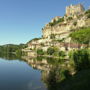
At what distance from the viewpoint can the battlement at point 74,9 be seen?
184 m

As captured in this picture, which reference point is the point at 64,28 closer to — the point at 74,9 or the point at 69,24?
the point at 69,24

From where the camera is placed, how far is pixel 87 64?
41875 millimetres

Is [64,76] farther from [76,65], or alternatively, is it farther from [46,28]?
[46,28]

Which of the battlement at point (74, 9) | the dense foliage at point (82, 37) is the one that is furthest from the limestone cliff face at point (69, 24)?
the dense foliage at point (82, 37)

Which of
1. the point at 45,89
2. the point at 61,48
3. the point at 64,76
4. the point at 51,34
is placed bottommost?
the point at 45,89

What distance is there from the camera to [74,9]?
615ft

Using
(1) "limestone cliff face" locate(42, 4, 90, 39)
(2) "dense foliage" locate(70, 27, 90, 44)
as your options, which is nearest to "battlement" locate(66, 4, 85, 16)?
(1) "limestone cliff face" locate(42, 4, 90, 39)

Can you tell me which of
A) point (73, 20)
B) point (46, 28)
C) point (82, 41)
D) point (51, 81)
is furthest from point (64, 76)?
point (46, 28)

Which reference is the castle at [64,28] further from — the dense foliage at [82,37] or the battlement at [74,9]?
the dense foliage at [82,37]

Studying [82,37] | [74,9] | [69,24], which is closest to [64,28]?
[69,24]

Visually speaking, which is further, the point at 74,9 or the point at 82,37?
the point at 74,9

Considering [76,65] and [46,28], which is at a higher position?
[46,28]

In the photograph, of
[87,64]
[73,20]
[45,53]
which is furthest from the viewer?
[73,20]

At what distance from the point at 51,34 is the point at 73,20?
29537 millimetres
